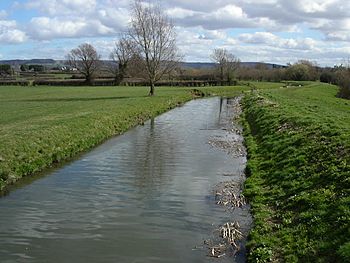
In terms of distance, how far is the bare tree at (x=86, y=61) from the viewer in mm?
122500

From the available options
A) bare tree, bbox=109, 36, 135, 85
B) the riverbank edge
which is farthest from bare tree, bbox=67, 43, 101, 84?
the riverbank edge

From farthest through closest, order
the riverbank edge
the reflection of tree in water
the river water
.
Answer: the reflection of tree in water < the riverbank edge < the river water

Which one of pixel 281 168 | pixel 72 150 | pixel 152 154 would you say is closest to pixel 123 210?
pixel 281 168

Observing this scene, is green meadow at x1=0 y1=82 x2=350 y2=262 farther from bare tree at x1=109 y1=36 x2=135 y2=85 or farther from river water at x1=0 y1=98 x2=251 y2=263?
bare tree at x1=109 y1=36 x2=135 y2=85

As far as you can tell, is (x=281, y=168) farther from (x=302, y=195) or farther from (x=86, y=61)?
(x=86, y=61)

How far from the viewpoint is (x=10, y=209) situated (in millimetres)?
14266

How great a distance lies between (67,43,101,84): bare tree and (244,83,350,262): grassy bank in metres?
101

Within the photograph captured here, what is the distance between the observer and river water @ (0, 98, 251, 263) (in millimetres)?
10984

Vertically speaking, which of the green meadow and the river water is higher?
the green meadow

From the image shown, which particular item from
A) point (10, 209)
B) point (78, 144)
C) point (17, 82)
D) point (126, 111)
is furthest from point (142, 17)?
point (17, 82)

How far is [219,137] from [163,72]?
3769 centimetres

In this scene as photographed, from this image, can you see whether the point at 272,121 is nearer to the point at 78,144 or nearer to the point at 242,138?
the point at 242,138

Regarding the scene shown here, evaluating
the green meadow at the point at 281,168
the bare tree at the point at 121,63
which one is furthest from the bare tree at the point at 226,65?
the green meadow at the point at 281,168

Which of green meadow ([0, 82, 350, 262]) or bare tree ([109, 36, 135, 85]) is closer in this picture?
green meadow ([0, 82, 350, 262])
